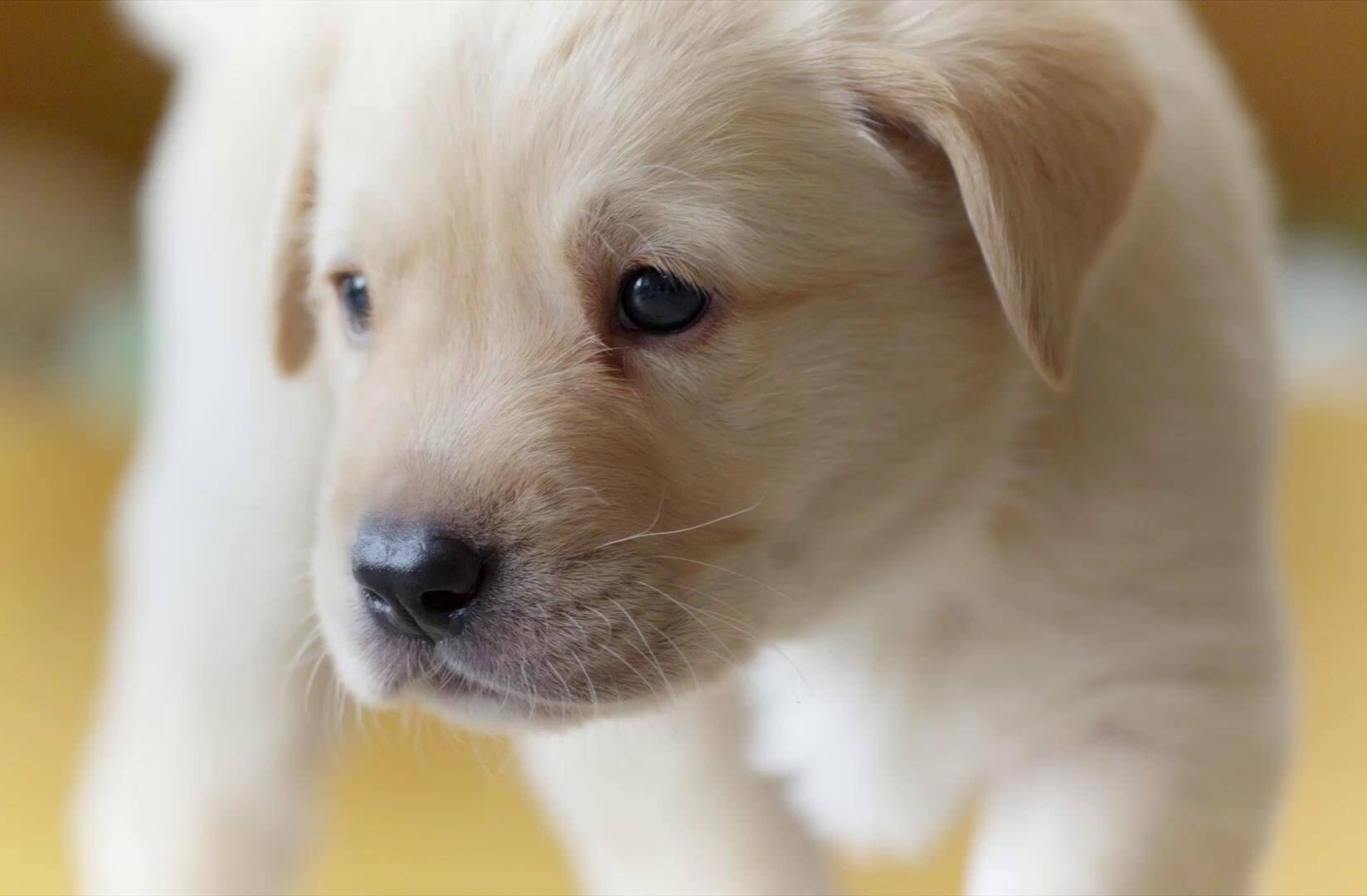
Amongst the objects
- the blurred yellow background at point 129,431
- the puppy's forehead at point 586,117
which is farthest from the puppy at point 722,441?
the blurred yellow background at point 129,431

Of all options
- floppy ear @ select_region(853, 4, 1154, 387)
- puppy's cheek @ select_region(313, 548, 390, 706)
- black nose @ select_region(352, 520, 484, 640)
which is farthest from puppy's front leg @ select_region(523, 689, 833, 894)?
floppy ear @ select_region(853, 4, 1154, 387)

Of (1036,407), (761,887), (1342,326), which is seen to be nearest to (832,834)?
(761,887)

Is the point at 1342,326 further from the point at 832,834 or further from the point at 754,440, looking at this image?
the point at 754,440

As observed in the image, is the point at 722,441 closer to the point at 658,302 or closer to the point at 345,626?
the point at 658,302

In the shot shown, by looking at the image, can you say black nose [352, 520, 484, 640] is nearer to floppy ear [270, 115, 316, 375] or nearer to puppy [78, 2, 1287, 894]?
puppy [78, 2, 1287, 894]

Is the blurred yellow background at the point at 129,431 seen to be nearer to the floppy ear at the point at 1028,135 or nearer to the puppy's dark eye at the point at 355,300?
the puppy's dark eye at the point at 355,300

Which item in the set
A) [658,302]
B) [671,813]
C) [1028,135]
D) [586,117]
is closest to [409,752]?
[671,813]
